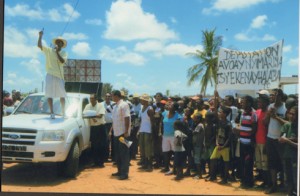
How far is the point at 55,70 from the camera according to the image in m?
7.62

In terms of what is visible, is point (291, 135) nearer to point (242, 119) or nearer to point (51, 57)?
point (242, 119)

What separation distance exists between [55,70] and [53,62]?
163mm

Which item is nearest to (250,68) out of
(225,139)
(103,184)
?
(225,139)

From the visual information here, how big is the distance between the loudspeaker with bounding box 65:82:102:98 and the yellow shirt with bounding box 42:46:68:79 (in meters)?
6.70

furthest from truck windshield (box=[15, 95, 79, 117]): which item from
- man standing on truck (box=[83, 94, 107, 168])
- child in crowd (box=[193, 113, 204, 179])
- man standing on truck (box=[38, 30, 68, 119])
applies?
child in crowd (box=[193, 113, 204, 179])

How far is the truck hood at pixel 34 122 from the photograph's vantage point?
6734 millimetres

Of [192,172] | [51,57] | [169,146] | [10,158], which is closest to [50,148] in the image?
[10,158]

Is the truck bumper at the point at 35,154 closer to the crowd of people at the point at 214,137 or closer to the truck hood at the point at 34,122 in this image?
the truck hood at the point at 34,122

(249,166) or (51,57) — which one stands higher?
(51,57)

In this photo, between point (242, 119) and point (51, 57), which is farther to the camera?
point (51, 57)

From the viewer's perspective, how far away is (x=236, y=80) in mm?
8047

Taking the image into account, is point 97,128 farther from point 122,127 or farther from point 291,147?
point 291,147

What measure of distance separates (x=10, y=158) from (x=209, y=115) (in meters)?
3.73

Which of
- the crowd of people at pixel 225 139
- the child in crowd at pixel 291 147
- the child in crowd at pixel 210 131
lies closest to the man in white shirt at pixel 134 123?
the crowd of people at pixel 225 139
